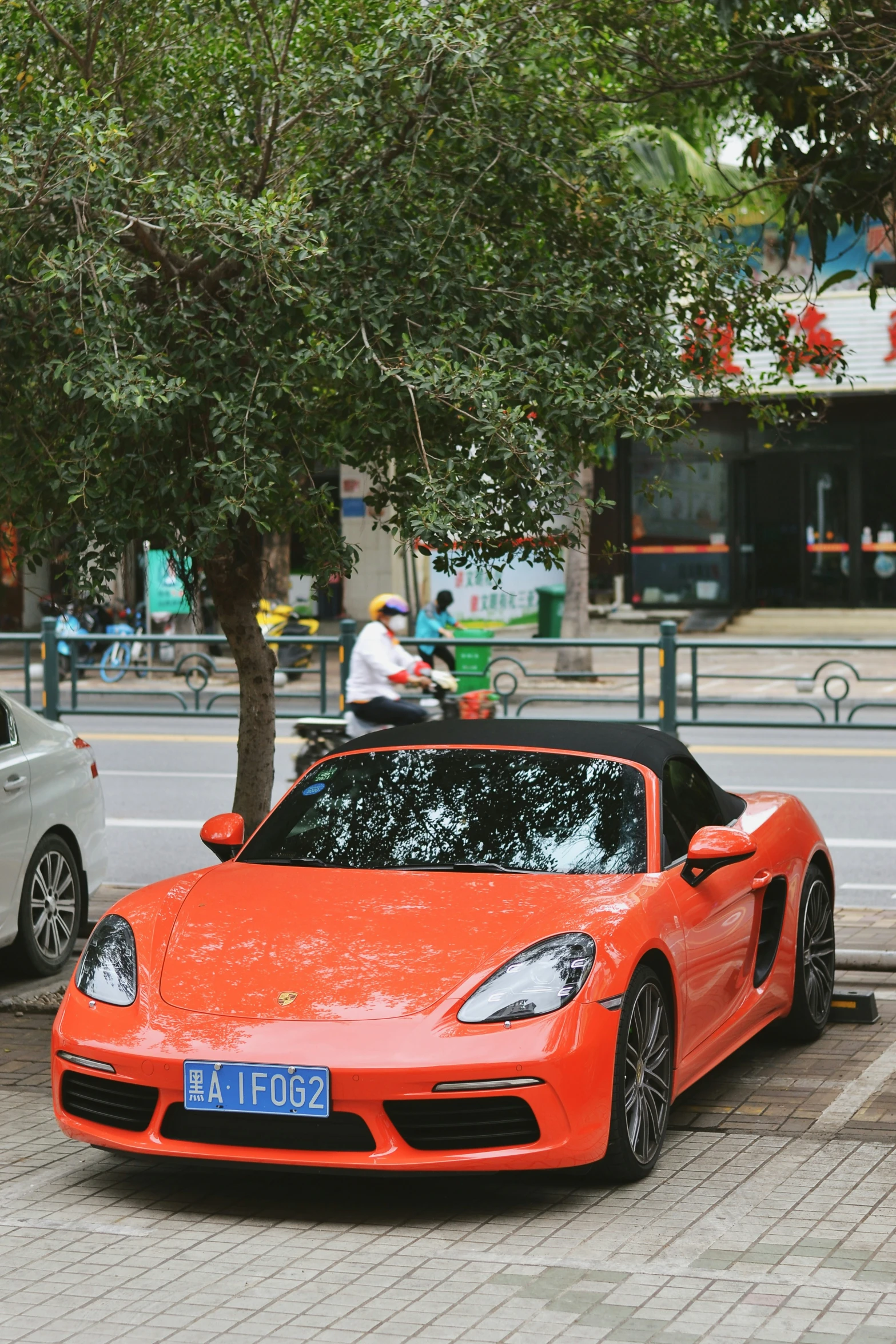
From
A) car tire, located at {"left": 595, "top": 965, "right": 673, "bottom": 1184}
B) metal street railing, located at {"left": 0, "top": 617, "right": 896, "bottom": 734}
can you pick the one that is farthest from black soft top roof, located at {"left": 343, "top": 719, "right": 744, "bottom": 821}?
metal street railing, located at {"left": 0, "top": 617, "right": 896, "bottom": 734}

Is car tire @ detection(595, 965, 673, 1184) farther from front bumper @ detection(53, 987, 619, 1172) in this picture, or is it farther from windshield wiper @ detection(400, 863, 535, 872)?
windshield wiper @ detection(400, 863, 535, 872)

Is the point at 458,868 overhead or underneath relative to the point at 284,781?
overhead

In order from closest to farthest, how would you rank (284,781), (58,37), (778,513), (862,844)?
(58,37), (862,844), (284,781), (778,513)

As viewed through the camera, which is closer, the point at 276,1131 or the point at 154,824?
the point at 276,1131

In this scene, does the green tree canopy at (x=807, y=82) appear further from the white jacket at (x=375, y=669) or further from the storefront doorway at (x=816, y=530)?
the storefront doorway at (x=816, y=530)

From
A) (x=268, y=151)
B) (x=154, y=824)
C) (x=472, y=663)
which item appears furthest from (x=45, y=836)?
(x=472, y=663)

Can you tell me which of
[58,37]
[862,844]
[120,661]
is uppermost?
[58,37]

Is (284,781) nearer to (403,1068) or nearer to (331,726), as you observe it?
(331,726)

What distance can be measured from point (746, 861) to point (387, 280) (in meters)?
2.85

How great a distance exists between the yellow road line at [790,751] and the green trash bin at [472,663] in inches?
98.4

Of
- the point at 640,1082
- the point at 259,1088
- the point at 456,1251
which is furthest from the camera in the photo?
the point at 640,1082

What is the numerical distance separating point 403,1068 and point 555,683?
10.3 meters

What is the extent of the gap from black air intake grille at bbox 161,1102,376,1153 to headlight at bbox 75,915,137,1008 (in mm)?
467

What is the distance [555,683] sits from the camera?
15.0 m
